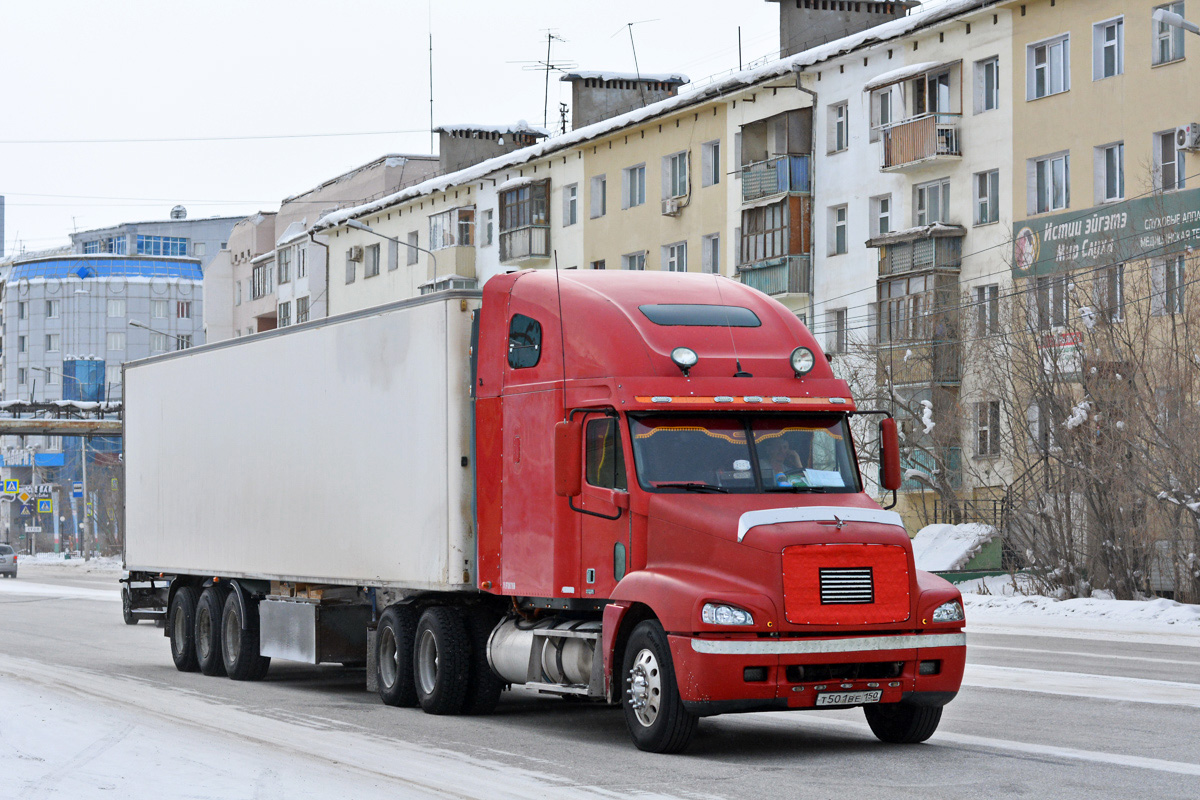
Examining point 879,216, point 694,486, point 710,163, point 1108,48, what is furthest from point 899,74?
point 694,486

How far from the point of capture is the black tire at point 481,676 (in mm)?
14867

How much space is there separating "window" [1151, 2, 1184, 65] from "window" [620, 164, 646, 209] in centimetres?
2055

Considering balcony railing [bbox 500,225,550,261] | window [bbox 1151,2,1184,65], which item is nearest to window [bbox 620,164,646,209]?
balcony railing [bbox 500,225,550,261]

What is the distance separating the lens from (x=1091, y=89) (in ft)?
133

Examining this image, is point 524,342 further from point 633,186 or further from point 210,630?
point 633,186

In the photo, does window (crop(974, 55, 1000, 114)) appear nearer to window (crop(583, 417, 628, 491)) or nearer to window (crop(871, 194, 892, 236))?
window (crop(871, 194, 892, 236))

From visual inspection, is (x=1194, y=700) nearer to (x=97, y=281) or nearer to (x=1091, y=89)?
(x=1091, y=89)

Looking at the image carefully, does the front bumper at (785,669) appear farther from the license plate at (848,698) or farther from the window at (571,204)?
the window at (571,204)

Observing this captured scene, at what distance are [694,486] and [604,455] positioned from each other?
80 cm

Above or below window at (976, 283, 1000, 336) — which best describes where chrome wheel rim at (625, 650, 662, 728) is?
below

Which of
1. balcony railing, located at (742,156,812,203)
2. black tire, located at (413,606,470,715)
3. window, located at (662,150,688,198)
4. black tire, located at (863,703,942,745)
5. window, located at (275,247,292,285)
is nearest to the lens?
black tire, located at (863,703,942,745)

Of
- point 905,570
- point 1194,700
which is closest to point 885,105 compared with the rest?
point 1194,700

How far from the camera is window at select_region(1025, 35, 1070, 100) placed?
4153cm

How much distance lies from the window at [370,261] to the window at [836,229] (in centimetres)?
2832
